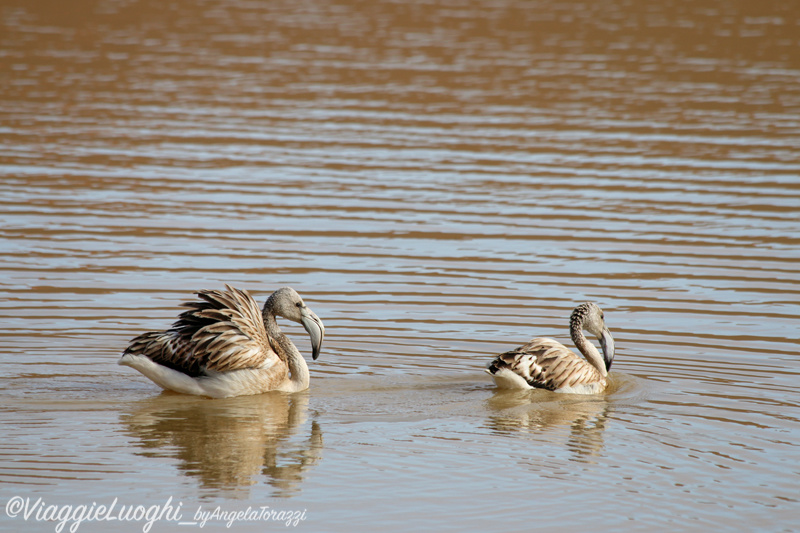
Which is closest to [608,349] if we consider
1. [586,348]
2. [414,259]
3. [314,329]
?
[586,348]

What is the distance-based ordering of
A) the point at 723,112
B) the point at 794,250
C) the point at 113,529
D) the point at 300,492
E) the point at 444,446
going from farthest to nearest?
the point at 723,112, the point at 794,250, the point at 444,446, the point at 300,492, the point at 113,529

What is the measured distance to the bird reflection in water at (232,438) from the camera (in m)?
8.97

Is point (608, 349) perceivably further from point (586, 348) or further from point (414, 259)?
point (414, 259)

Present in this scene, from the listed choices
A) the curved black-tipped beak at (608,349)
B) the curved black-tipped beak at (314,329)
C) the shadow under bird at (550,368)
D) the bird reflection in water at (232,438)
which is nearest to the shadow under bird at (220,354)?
the curved black-tipped beak at (314,329)

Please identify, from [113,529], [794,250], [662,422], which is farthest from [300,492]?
[794,250]

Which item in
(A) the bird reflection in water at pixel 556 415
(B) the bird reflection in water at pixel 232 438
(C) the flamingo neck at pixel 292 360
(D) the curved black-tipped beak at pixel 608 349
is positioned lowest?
(B) the bird reflection in water at pixel 232 438

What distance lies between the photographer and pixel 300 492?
8672mm

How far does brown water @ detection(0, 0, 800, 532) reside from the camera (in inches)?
354

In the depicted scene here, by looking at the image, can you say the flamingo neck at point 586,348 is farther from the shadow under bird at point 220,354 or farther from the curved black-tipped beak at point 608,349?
the shadow under bird at point 220,354

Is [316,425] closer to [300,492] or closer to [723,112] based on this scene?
[300,492]

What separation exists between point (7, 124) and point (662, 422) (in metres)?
15.9

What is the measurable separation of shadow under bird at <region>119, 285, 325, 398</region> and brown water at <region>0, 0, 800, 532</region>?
20 cm

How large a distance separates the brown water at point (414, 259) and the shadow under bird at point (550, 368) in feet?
0.53

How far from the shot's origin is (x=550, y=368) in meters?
11.2
